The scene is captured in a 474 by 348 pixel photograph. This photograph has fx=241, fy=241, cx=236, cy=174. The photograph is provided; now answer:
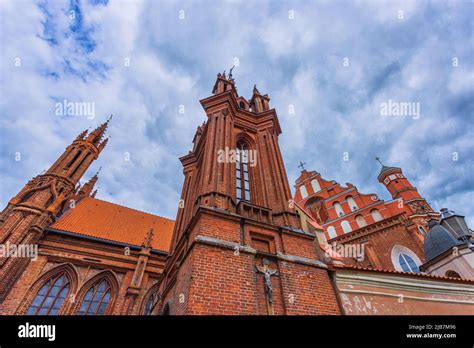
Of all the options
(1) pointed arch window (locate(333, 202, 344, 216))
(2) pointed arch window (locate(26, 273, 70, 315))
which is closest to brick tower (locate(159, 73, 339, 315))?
(2) pointed arch window (locate(26, 273, 70, 315))

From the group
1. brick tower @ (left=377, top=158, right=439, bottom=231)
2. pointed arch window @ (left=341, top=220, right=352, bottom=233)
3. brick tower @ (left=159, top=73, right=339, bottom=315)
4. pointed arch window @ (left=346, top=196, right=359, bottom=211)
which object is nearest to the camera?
brick tower @ (left=159, top=73, right=339, bottom=315)

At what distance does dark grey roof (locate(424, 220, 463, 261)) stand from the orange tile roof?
1712 centimetres

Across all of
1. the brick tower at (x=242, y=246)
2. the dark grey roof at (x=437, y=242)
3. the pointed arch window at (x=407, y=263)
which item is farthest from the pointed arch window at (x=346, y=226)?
the brick tower at (x=242, y=246)

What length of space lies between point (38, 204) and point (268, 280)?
51.6 feet

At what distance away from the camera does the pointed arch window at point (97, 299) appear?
12.2 m

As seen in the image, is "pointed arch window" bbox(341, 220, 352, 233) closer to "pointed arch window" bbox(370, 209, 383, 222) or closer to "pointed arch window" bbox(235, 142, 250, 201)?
"pointed arch window" bbox(370, 209, 383, 222)

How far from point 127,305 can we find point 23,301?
4.58 metres

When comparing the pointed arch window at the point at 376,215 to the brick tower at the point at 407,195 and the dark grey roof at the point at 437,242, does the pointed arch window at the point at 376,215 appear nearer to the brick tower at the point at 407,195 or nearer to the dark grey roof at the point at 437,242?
the brick tower at the point at 407,195

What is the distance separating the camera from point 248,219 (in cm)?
776

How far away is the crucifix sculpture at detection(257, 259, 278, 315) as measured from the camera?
5888 mm

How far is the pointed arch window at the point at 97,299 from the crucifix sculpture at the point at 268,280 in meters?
10.5

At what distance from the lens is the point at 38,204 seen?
48.9 ft
